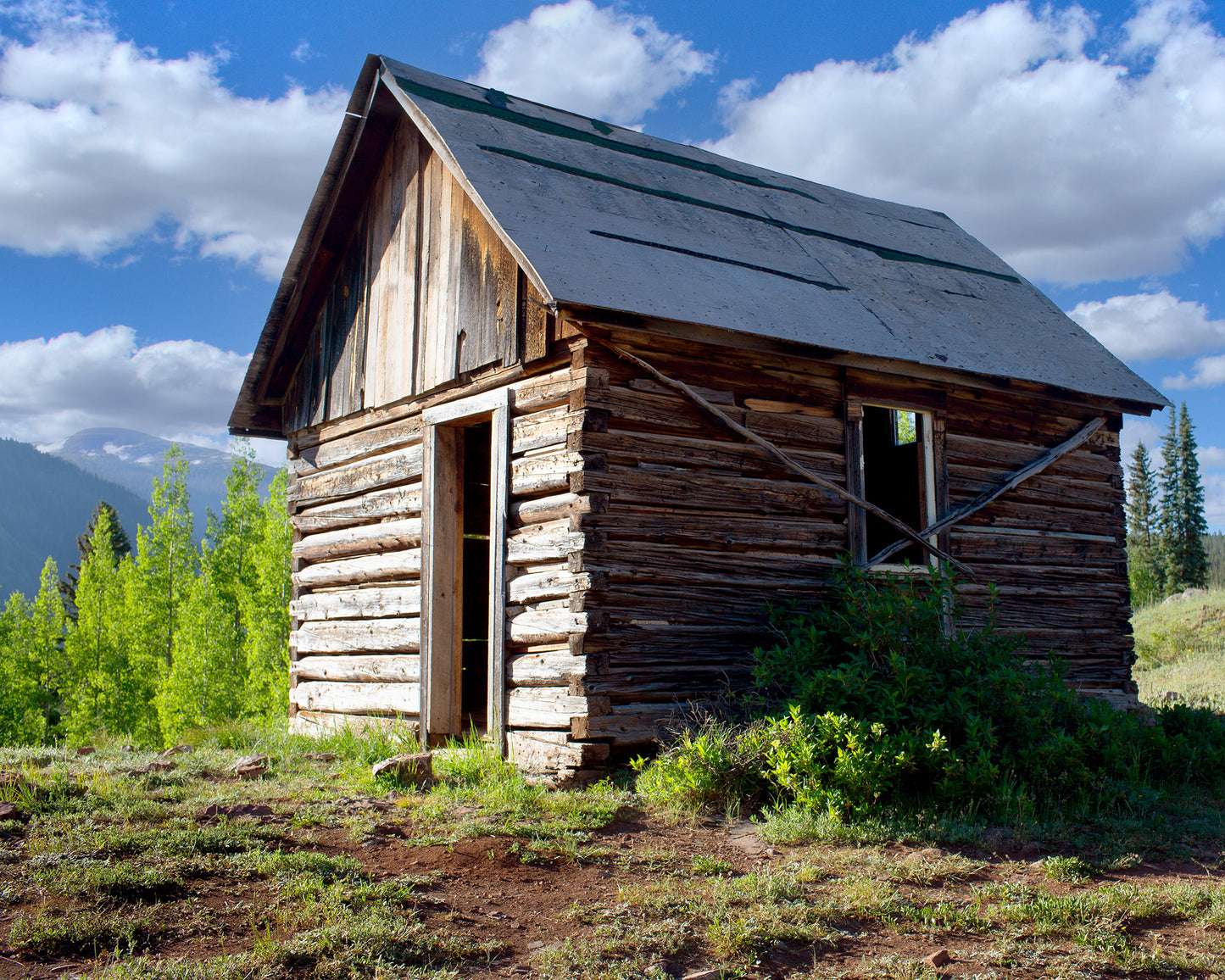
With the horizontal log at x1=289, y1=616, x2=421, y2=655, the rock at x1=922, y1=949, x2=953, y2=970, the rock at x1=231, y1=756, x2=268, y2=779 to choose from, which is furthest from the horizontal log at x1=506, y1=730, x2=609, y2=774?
the rock at x1=922, y1=949, x2=953, y2=970

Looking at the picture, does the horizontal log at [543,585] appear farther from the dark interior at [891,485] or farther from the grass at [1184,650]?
the grass at [1184,650]

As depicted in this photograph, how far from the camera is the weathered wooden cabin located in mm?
7016

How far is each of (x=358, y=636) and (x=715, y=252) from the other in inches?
194

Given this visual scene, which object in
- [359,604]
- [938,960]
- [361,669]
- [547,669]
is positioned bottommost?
[938,960]

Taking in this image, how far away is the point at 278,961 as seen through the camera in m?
3.52

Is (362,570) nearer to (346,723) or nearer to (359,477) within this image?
(359,477)

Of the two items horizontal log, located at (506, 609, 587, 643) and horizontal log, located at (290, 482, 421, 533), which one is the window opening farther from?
horizontal log, located at (290, 482, 421, 533)

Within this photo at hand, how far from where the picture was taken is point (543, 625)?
706 centimetres

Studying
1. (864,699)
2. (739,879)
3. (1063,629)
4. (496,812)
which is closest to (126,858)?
(496,812)

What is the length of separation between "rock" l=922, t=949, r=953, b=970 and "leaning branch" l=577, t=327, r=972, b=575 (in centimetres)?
427

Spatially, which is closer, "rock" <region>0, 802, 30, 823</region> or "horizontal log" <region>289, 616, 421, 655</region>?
"rock" <region>0, 802, 30, 823</region>

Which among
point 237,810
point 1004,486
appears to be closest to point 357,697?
point 237,810

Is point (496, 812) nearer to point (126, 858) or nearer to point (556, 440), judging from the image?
point (126, 858)

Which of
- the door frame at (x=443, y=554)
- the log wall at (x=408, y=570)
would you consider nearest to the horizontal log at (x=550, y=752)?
the log wall at (x=408, y=570)
